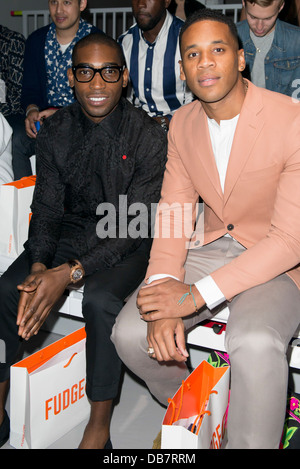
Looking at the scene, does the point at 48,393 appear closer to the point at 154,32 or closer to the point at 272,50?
the point at 272,50

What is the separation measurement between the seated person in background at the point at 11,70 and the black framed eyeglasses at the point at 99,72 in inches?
46.8

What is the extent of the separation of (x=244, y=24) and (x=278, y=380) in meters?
1.86

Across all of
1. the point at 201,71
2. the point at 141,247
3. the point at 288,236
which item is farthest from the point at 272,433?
the point at 201,71

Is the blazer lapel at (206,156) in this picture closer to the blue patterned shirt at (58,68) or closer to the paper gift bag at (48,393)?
the paper gift bag at (48,393)

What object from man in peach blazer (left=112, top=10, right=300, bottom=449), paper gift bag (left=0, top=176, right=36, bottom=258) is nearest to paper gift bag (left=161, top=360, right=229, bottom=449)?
man in peach blazer (left=112, top=10, right=300, bottom=449)

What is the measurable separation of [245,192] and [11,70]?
6.52ft

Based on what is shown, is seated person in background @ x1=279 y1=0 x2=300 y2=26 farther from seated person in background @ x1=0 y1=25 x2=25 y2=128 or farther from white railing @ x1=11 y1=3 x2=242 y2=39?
seated person in background @ x1=0 y1=25 x2=25 y2=128

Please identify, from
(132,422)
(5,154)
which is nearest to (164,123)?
(5,154)

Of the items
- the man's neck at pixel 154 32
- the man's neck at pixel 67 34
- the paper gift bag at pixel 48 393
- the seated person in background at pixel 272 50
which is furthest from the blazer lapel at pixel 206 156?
the man's neck at pixel 67 34

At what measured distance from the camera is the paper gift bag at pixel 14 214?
217 centimetres

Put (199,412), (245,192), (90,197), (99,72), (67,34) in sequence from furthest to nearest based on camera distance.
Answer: (67,34)
(90,197)
(99,72)
(245,192)
(199,412)

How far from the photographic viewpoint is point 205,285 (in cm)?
160

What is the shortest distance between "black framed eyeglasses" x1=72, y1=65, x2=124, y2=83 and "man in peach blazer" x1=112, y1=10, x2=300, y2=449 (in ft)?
1.00

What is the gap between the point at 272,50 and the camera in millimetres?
2500
